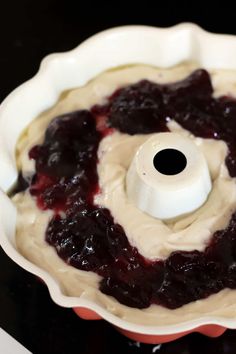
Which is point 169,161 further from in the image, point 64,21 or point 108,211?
point 64,21

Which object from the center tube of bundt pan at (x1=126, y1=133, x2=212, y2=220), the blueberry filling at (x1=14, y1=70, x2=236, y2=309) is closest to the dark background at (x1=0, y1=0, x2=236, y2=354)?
the blueberry filling at (x1=14, y1=70, x2=236, y2=309)

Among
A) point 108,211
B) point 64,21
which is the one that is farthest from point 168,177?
point 64,21

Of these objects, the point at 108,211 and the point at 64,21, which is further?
the point at 64,21

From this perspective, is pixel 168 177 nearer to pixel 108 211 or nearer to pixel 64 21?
pixel 108 211

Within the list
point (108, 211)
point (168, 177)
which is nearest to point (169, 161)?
point (168, 177)

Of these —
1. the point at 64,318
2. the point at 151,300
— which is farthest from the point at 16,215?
the point at 151,300

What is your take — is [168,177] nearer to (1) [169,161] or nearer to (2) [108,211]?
(1) [169,161]

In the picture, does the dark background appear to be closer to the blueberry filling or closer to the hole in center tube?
the blueberry filling
